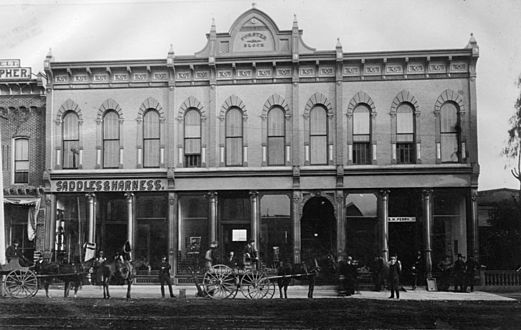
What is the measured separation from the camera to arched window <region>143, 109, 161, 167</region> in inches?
1011

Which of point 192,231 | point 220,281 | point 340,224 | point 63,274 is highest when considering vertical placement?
point 340,224

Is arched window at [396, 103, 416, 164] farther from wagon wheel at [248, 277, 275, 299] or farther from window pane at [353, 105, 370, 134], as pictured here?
wagon wheel at [248, 277, 275, 299]

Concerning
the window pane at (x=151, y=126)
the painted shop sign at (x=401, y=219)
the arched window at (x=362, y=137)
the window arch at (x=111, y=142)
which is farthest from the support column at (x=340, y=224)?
the window arch at (x=111, y=142)

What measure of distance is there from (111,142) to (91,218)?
3148mm

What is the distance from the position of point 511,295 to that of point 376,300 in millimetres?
5643

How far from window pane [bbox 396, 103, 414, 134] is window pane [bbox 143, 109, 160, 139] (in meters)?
9.70

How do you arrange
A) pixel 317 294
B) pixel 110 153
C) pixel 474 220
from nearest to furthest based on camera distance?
1. pixel 317 294
2. pixel 474 220
3. pixel 110 153

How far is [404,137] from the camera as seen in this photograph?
25016 millimetres

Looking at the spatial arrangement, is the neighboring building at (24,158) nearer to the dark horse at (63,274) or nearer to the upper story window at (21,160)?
the upper story window at (21,160)

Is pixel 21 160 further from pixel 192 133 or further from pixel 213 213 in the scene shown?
pixel 213 213

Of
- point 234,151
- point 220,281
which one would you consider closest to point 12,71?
point 234,151

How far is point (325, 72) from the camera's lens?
25.5 metres

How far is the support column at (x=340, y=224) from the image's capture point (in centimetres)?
2486

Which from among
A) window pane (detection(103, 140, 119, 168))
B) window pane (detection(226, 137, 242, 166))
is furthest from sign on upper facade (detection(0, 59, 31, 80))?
window pane (detection(226, 137, 242, 166))
